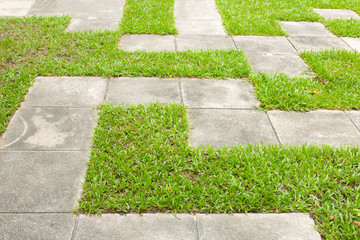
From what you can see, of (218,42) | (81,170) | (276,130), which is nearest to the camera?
(81,170)

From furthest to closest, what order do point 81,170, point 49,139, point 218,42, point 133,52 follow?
1. point 218,42
2. point 133,52
3. point 49,139
4. point 81,170

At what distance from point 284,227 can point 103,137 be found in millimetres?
2046

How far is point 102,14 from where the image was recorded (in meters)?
7.52

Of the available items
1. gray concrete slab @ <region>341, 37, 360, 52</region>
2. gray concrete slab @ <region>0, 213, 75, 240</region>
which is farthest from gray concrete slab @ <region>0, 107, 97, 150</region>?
gray concrete slab @ <region>341, 37, 360, 52</region>

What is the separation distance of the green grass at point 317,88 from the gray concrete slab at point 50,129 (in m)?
2.25

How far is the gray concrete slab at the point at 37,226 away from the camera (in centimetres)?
281

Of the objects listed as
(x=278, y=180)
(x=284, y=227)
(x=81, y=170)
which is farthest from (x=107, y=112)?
(x=284, y=227)

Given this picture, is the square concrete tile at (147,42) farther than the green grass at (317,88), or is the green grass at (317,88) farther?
the square concrete tile at (147,42)

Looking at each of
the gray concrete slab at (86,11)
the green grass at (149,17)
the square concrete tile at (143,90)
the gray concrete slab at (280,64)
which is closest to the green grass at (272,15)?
the gray concrete slab at (280,64)

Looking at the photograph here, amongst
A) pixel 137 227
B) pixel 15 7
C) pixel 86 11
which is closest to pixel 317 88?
pixel 137 227

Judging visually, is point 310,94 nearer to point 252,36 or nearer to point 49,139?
point 252,36

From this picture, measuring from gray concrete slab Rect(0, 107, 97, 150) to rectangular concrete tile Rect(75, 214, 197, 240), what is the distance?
1.03 metres

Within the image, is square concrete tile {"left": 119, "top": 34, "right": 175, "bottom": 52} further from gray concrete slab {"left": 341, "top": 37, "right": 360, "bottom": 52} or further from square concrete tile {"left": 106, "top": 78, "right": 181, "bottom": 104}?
gray concrete slab {"left": 341, "top": 37, "right": 360, "bottom": 52}

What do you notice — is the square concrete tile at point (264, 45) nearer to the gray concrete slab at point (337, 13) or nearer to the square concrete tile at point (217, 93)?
the square concrete tile at point (217, 93)
